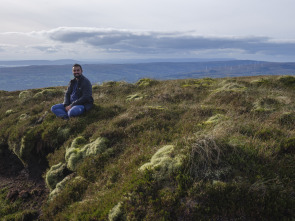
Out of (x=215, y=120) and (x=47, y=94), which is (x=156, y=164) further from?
(x=47, y=94)

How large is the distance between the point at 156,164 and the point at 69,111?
8427mm

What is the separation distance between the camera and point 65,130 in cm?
1098

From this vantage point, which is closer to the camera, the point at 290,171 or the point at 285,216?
the point at 285,216

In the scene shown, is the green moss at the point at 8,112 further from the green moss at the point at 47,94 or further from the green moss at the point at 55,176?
the green moss at the point at 55,176

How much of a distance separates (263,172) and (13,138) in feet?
45.6

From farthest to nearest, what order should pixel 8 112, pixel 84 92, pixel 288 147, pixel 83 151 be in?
pixel 8 112
pixel 84 92
pixel 83 151
pixel 288 147

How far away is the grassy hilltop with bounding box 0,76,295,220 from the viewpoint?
459cm

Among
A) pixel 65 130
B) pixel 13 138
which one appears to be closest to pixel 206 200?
pixel 65 130

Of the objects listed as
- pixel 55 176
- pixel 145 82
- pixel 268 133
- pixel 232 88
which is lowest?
pixel 55 176

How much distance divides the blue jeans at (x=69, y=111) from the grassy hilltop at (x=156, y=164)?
0.54 m

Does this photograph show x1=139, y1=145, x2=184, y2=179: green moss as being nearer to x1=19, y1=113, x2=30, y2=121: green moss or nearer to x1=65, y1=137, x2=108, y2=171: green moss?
x1=65, y1=137, x2=108, y2=171: green moss

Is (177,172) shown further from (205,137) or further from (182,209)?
(205,137)

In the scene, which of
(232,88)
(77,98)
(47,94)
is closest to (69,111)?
(77,98)

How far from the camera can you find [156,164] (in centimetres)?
578
